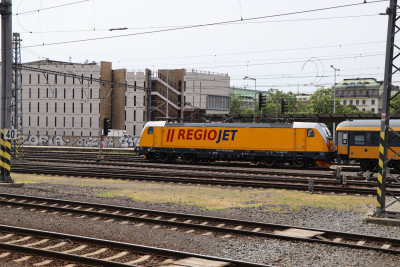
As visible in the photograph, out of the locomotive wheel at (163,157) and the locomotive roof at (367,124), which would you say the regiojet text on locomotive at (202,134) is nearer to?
the locomotive wheel at (163,157)

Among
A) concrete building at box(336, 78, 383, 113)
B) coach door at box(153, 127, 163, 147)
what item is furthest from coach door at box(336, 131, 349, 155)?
concrete building at box(336, 78, 383, 113)

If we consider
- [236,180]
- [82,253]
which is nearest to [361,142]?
→ [236,180]

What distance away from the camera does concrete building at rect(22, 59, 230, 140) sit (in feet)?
267

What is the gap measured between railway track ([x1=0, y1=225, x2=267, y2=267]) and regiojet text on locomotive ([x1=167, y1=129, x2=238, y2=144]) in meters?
24.8

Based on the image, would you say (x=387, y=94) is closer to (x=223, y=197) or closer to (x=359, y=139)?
(x=223, y=197)

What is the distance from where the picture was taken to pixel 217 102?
91000mm

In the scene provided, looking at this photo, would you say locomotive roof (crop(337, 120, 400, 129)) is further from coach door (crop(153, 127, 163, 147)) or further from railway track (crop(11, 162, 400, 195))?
coach door (crop(153, 127, 163, 147))

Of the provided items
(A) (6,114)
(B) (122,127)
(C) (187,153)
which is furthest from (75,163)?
(B) (122,127)

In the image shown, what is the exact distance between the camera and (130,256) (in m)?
9.37

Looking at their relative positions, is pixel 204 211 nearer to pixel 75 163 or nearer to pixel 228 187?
pixel 228 187

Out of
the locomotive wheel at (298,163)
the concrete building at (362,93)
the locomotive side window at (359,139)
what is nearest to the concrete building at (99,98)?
the locomotive wheel at (298,163)

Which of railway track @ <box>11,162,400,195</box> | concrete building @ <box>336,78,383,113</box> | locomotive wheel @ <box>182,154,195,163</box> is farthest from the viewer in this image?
concrete building @ <box>336,78,383,113</box>

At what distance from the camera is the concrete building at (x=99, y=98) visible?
81.5 metres

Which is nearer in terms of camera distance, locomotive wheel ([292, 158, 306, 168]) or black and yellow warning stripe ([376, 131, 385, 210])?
black and yellow warning stripe ([376, 131, 385, 210])
